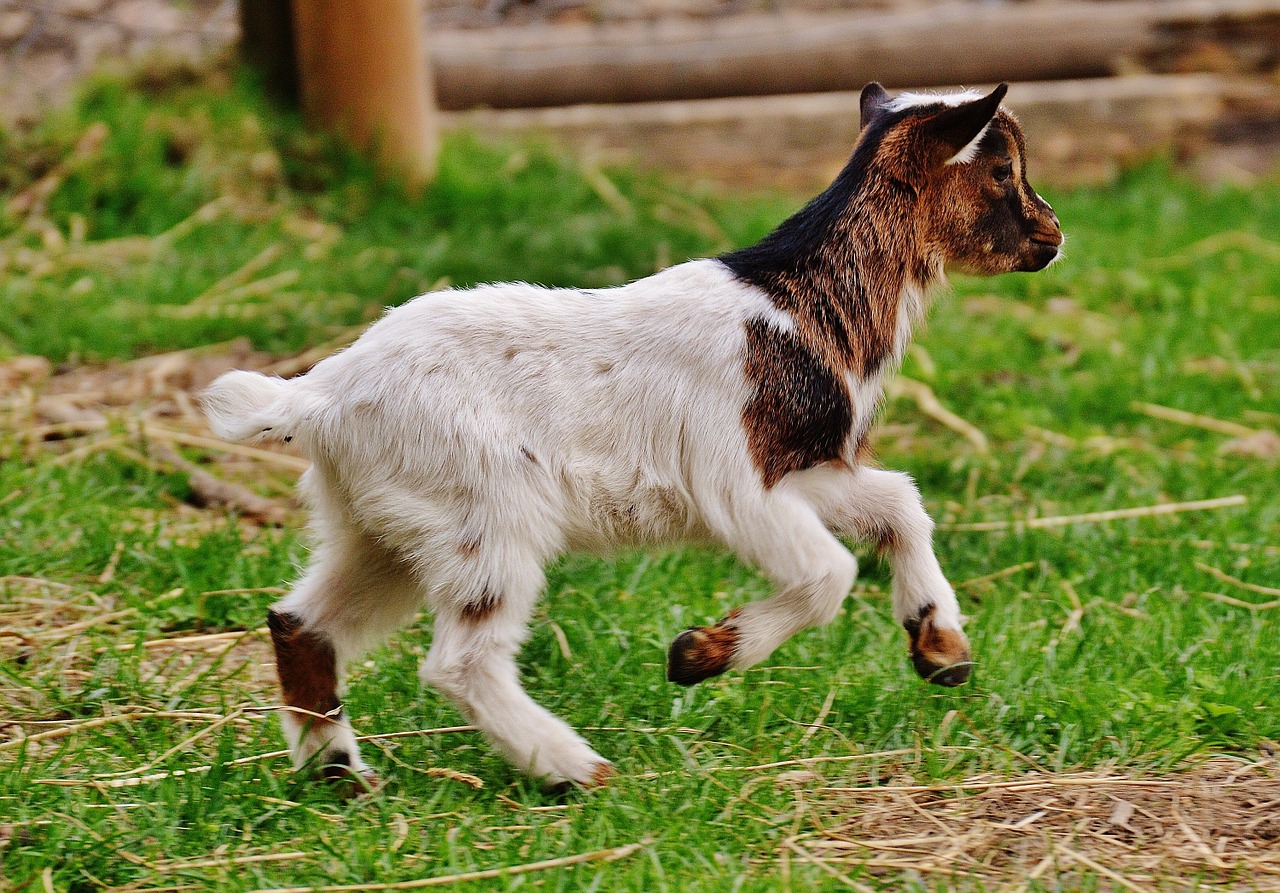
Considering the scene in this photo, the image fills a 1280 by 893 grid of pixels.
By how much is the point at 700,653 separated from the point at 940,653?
0.55m

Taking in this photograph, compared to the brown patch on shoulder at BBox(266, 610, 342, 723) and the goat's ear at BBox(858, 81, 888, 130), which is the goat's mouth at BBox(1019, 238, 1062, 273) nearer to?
the goat's ear at BBox(858, 81, 888, 130)

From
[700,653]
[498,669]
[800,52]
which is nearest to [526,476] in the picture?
[498,669]

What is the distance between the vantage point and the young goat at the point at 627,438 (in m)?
2.91

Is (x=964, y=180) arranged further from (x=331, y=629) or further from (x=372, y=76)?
(x=372, y=76)

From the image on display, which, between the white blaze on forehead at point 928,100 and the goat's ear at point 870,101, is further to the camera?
the goat's ear at point 870,101

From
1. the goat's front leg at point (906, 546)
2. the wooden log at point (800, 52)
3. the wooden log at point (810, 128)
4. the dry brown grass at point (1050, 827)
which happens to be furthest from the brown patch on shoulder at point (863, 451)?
the wooden log at point (800, 52)

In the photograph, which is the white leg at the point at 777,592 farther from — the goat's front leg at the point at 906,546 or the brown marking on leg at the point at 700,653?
the goat's front leg at the point at 906,546

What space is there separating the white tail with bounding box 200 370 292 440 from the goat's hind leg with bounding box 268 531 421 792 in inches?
12.0

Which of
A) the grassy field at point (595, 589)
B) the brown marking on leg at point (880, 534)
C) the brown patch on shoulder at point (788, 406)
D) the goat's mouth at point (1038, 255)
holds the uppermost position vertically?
the goat's mouth at point (1038, 255)

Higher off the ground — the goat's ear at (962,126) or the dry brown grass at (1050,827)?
the goat's ear at (962,126)

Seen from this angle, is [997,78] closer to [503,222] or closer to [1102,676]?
[503,222]

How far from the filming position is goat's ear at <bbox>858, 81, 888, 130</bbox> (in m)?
3.41

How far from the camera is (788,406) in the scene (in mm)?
3047

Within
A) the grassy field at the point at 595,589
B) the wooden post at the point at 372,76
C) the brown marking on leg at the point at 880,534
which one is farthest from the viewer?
the wooden post at the point at 372,76
